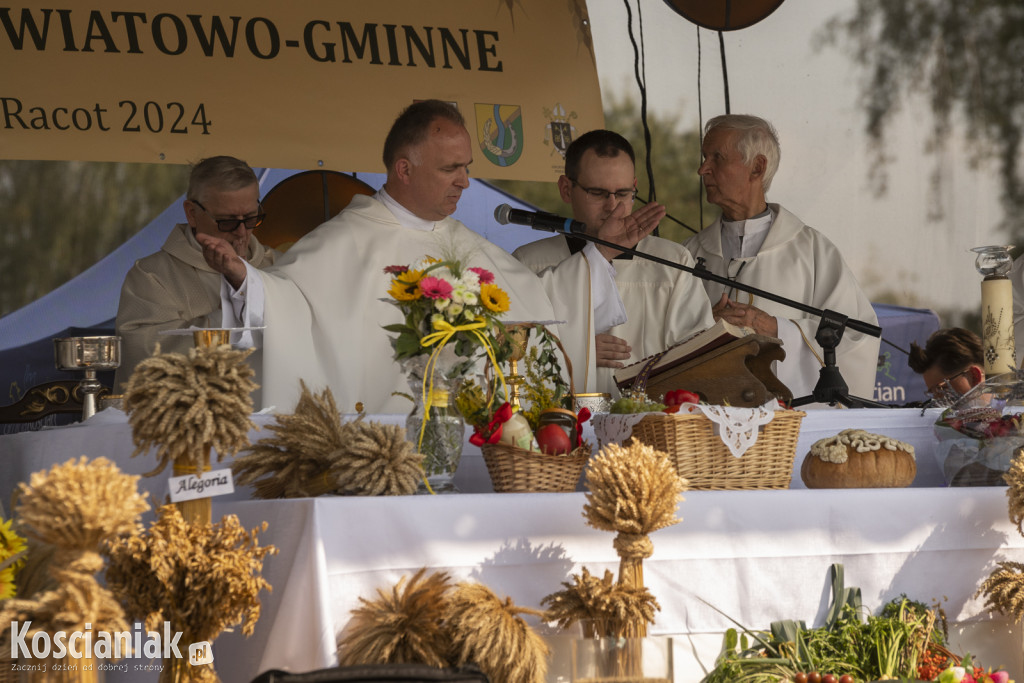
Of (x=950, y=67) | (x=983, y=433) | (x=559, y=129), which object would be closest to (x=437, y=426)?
(x=983, y=433)

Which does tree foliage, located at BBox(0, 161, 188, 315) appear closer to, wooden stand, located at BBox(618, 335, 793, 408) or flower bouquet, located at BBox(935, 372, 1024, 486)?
wooden stand, located at BBox(618, 335, 793, 408)

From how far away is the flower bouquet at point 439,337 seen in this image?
7.93 ft

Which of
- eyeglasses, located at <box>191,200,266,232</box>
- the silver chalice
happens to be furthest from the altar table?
eyeglasses, located at <box>191,200,266,232</box>

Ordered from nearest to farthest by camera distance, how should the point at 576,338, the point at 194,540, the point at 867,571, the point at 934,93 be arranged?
1. the point at 194,540
2. the point at 867,571
3. the point at 576,338
4. the point at 934,93

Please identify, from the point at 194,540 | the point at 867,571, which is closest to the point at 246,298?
the point at 194,540

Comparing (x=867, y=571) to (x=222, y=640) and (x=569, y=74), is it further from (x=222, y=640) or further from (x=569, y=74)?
(x=569, y=74)

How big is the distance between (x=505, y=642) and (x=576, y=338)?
221 centimetres

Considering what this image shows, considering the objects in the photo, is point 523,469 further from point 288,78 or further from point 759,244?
point 288,78

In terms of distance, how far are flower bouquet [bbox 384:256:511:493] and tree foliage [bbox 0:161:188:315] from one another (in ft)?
12.2

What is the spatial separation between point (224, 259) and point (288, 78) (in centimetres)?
284

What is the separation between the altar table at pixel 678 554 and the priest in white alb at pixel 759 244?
105 inches

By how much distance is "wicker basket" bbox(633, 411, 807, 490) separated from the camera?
257cm

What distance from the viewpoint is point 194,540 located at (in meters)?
1.87

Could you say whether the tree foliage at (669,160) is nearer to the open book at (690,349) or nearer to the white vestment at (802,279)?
the white vestment at (802,279)
